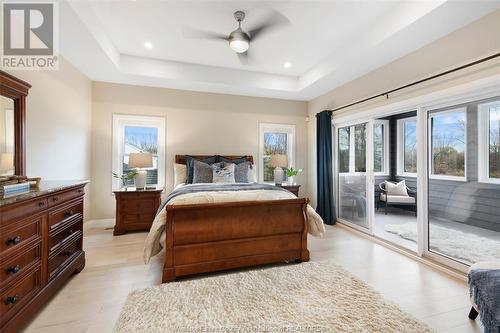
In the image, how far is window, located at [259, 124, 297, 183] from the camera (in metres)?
5.04

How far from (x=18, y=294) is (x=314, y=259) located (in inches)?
109

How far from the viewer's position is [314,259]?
2.82m

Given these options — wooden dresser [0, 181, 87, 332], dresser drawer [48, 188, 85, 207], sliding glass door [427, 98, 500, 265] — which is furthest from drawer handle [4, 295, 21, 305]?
sliding glass door [427, 98, 500, 265]

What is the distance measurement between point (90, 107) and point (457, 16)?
17.5ft

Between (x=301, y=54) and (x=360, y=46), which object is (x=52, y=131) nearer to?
(x=301, y=54)

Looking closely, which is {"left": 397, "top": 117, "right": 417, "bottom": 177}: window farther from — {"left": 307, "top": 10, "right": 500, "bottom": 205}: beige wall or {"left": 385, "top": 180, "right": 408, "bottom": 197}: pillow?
{"left": 307, "top": 10, "right": 500, "bottom": 205}: beige wall

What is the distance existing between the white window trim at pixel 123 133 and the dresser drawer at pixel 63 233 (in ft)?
6.60

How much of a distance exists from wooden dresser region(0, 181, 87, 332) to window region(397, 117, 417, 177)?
628 cm

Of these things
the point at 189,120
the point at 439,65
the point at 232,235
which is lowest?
the point at 232,235

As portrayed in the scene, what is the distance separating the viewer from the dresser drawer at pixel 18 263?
1.40 metres

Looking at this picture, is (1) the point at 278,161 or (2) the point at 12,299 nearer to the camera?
(2) the point at 12,299

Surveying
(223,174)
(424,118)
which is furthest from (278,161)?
(424,118)

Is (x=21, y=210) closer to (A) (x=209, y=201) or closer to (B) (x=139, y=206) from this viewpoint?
(A) (x=209, y=201)

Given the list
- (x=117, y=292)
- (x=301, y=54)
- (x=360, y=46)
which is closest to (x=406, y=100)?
(x=360, y=46)
